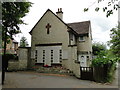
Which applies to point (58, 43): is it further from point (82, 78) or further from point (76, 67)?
point (82, 78)

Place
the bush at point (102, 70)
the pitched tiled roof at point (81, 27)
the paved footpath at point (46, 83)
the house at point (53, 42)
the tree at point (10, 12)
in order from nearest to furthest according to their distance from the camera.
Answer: the paved footpath at point (46, 83)
the tree at point (10, 12)
the bush at point (102, 70)
the house at point (53, 42)
the pitched tiled roof at point (81, 27)

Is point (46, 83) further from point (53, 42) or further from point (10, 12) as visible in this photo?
point (53, 42)

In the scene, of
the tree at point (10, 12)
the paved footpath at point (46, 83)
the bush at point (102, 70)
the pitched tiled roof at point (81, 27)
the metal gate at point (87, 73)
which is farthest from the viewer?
the pitched tiled roof at point (81, 27)

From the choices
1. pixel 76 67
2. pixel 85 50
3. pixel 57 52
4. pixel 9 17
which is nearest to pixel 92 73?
pixel 76 67

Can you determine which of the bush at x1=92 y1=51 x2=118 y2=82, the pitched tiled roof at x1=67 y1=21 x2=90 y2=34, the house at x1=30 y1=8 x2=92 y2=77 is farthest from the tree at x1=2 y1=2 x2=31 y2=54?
the pitched tiled roof at x1=67 y1=21 x2=90 y2=34

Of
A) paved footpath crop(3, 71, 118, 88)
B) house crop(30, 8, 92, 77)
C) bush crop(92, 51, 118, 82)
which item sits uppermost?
house crop(30, 8, 92, 77)

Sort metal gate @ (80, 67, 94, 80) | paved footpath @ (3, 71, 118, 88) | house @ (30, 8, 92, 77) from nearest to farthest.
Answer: paved footpath @ (3, 71, 118, 88)
metal gate @ (80, 67, 94, 80)
house @ (30, 8, 92, 77)

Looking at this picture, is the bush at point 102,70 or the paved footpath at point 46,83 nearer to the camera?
the paved footpath at point 46,83

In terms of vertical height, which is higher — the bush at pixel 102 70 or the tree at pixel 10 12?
the tree at pixel 10 12

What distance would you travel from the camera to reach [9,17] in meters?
10.0

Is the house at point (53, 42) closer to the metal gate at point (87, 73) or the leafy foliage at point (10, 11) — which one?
the metal gate at point (87, 73)

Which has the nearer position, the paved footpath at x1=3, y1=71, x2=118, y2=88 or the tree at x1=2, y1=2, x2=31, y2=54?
the paved footpath at x1=3, y1=71, x2=118, y2=88

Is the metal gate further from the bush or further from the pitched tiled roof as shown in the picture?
the pitched tiled roof

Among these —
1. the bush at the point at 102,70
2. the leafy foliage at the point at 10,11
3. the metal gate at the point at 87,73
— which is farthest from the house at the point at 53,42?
the leafy foliage at the point at 10,11
